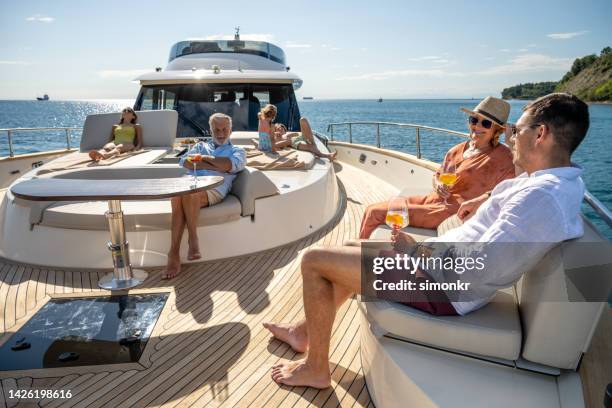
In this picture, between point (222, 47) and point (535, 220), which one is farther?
point (222, 47)

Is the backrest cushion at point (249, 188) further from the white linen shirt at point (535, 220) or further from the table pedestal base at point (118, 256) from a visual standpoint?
the white linen shirt at point (535, 220)

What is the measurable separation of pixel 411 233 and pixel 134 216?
6.14 feet

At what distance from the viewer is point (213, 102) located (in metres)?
6.25

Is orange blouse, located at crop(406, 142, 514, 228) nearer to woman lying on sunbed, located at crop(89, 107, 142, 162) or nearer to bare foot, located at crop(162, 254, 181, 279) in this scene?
bare foot, located at crop(162, 254, 181, 279)

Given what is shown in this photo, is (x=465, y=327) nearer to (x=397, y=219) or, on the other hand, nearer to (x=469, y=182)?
(x=397, y=219)

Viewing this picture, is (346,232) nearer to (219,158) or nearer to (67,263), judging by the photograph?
(219,158)

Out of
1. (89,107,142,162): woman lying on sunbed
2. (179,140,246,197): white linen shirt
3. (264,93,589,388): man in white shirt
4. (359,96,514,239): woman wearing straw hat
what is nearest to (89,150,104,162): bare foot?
(89,107,142,162): woman lying on sunbed

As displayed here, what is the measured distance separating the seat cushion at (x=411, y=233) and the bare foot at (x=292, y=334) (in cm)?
67

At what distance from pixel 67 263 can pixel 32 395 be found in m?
1.49

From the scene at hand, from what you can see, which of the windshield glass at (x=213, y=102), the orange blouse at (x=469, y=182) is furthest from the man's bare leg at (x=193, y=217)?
the windshield glass at (x=213, y=102)

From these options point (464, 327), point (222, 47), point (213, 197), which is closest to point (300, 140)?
point (213, 197)

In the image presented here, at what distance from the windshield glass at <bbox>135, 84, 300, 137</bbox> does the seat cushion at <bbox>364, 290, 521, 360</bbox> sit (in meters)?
5.09

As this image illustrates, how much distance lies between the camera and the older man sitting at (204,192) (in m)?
3.08

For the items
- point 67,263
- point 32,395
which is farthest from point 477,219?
point 67,263
